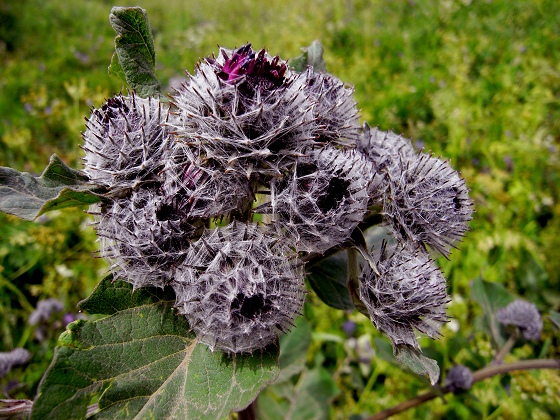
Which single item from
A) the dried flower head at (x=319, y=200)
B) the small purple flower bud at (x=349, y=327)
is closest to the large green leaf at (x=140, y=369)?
the dried flower head at (x=319, y=200)

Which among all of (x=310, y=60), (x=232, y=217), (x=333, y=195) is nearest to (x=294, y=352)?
(x=232, y=217)

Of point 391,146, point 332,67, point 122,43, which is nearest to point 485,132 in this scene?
point 332,67

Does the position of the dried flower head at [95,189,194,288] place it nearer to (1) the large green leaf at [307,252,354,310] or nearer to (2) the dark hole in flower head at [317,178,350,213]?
(2) the dark hole in flower head at [317,178,350,213]

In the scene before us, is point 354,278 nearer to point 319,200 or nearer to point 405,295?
point 405,295

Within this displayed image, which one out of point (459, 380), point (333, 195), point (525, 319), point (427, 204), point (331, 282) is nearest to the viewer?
point (333, 195)

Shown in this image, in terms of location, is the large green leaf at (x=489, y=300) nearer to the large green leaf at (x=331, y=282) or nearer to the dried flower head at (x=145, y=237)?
the large green leaf at (x=331, y=282)

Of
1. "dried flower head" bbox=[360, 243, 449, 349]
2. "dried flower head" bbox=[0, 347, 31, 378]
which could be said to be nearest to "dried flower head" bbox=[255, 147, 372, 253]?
"dried flower head" bbox=[360, 243, 449, 349]

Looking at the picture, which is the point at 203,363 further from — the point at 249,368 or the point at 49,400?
the point at 49,400
